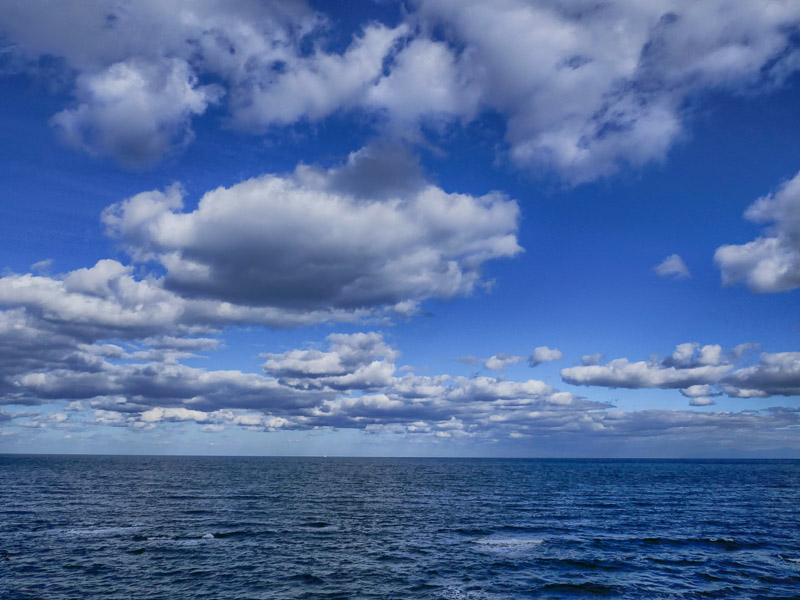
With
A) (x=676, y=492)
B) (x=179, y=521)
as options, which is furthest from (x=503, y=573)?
(x=676, y=492)

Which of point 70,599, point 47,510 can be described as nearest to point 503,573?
point 70,599

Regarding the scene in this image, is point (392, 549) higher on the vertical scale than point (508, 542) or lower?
lower

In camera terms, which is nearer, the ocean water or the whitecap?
the ocean water

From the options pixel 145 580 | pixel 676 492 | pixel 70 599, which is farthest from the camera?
pixel 676 492

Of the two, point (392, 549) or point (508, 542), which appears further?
point (508, 542)

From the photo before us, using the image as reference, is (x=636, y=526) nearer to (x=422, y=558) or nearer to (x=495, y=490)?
(x=422, y=558)

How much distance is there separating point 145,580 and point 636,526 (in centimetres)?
5497

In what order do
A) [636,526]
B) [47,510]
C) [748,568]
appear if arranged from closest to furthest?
[748,568] < [636,526] < [47,510]

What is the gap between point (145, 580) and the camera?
3791cm

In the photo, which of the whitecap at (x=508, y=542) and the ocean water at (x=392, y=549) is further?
the whitecap at (x=508, y=542)

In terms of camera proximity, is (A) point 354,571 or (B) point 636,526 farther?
(B) point 636,526

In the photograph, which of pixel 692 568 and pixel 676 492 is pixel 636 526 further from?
pixel 676 492

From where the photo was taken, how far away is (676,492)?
10988 cm

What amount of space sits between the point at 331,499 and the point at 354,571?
5367cm
